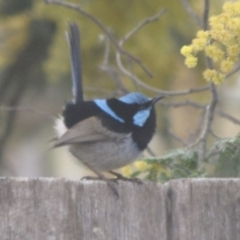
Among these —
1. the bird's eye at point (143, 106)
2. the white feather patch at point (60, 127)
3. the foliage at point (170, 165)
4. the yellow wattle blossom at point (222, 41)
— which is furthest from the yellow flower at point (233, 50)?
the white feather patch at point (60, 127)

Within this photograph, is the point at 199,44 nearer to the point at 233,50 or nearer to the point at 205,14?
the point at 233,50

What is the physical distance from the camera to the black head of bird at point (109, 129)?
391 cm

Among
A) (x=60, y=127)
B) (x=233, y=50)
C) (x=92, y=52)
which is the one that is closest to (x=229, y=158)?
(x=233, y=50)

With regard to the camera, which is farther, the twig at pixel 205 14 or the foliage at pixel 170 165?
the twig at pixel 205 14

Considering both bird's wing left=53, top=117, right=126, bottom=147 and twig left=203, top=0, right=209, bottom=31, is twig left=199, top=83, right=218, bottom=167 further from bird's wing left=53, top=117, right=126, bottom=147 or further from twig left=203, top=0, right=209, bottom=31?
bird's wing left=53, top=117, right=126, bottom=147

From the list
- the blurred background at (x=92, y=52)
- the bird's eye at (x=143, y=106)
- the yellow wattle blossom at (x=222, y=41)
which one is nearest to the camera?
the yellow wattle blossom at (x=222, y=41)

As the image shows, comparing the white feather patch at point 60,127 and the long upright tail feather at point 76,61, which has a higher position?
the long upright tail feather at point 76,61

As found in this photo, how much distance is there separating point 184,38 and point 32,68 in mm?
1014

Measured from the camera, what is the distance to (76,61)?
14.1 ft

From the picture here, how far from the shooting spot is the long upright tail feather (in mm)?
4227

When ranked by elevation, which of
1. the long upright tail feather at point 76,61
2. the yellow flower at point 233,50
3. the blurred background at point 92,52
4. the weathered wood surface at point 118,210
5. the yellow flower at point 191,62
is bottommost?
the weathered wood surface at point 118,210

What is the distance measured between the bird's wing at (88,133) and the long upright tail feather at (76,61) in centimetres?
23

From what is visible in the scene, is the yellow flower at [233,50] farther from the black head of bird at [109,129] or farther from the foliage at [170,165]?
the black head of bird at [109,129]

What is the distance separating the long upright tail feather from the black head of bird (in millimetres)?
116
